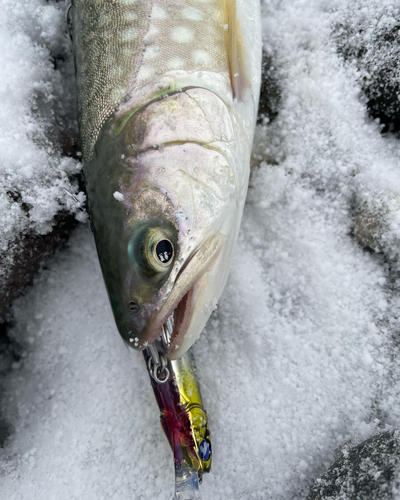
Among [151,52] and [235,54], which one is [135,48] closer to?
[151,52]

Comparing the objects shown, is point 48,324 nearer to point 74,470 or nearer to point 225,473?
point 74,470

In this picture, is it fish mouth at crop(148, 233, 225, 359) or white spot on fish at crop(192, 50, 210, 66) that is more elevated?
white spot on fish at crop(192, 50, 210, 66)

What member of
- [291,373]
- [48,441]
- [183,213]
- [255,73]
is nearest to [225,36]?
[255,73]

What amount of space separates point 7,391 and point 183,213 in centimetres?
116

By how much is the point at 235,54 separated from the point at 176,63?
231 millimetres

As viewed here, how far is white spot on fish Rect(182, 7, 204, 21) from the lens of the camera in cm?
130

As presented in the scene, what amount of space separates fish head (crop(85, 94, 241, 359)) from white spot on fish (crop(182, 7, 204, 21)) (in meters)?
0.46

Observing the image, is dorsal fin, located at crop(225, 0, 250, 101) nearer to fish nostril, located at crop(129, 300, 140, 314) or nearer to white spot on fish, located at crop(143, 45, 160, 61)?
white spot on fish, located at crop(143, 45, 160, 61)

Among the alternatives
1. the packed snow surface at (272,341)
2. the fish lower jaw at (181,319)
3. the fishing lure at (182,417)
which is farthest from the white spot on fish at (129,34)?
→ the fishing lure at (182,417)

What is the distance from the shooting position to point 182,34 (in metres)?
1.28

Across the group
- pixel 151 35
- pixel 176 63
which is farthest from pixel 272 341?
pixel 151 35

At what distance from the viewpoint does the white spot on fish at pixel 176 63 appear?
1229mm

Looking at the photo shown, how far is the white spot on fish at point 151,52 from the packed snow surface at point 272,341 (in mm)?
567

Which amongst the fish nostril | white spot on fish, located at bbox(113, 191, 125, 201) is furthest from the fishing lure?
white spot on fish, located at bbox(113, 191, 125, 201)
